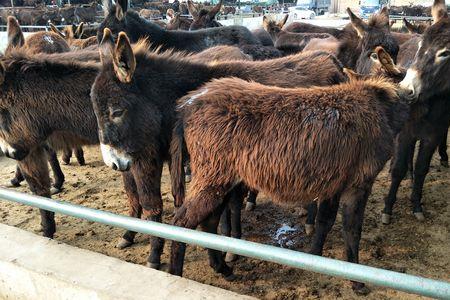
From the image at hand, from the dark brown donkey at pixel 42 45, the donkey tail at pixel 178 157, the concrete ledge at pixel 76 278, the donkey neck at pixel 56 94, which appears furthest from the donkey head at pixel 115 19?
the concrete ledge at pixel 76 278

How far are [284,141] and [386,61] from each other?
1382 millimetres

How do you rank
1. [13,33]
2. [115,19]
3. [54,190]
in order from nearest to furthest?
1. [13,33]
2. [54,190]
3. [115,19]

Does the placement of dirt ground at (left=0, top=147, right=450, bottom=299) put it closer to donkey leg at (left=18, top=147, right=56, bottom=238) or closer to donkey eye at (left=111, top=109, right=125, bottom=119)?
donkey leg at (left=18, top=147, right=56, bottom=238)

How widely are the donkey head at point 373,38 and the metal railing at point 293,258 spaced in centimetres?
394

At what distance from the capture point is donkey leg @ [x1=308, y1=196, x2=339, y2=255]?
3.16 meters

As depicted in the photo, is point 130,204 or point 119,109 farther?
point 130,204

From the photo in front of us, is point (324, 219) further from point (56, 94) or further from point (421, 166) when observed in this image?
point (56, 94)

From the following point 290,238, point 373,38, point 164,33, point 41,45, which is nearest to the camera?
point 290,238

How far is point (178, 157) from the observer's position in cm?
298

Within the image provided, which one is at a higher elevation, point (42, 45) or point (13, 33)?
point (13, 33)

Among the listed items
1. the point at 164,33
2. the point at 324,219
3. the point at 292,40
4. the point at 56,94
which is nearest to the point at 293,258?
the point at 324,219

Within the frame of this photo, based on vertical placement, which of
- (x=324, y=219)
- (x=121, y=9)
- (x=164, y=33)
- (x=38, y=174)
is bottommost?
(x=324, y=219)

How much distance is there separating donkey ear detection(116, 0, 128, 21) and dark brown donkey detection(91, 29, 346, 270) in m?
2.23

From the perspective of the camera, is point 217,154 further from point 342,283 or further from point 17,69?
point 17,69
